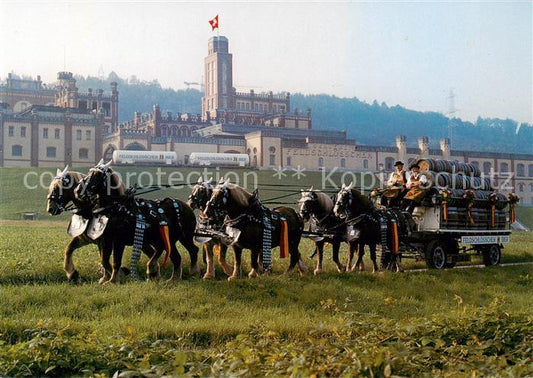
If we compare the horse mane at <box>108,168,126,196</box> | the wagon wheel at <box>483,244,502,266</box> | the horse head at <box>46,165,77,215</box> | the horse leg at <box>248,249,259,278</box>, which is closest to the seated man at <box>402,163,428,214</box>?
the wagon wheel at <box>483,244,502,266</box>

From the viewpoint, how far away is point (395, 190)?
16.2m

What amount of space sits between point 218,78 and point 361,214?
66206 mm

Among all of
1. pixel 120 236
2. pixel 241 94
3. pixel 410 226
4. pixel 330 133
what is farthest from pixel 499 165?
pixel 120 236

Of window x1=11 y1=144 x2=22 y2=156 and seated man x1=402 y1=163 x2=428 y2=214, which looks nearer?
seated man x1=402 y1=163 x2=428 y2=214

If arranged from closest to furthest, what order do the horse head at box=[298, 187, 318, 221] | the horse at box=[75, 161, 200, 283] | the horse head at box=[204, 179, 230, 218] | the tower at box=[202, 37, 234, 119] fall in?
the horse at box=[75, 161, 200, 283]
the horse head at box=[204, 179, 230, 218]
the horse head at box=[298, 187, 318, 221]
the tower at box=[202, 37, 234, 119]

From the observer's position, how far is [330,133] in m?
74.1

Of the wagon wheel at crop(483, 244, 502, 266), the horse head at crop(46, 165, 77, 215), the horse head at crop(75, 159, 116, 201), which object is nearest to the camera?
the horse head at crop(75, 159, 116, 201)

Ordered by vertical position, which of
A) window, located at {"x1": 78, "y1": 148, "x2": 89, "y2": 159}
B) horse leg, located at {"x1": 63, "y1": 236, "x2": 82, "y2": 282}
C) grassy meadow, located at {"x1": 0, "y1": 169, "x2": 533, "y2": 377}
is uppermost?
window, located at {"x1": 78, "y1": 148, "x2": 89, "y2": 159}

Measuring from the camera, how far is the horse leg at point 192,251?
1265cm

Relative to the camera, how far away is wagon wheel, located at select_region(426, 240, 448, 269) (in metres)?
15.9

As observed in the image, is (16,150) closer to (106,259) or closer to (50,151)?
(50,151)

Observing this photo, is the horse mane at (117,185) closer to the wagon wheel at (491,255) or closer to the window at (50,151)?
the wagon wheel at (491,255)

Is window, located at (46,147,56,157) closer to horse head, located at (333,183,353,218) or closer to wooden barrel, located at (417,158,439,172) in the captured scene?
wooden barrel, located at (417,158,439,172)

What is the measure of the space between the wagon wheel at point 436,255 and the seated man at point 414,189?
0.99 meters
